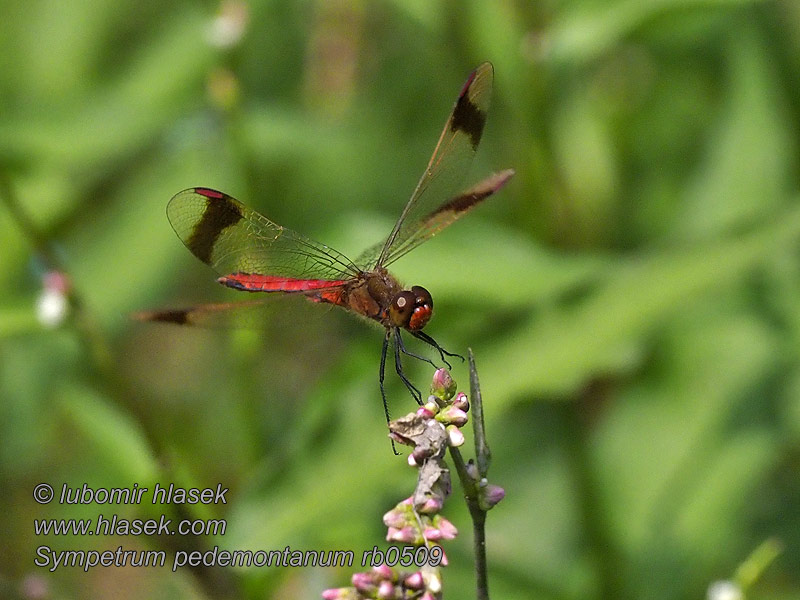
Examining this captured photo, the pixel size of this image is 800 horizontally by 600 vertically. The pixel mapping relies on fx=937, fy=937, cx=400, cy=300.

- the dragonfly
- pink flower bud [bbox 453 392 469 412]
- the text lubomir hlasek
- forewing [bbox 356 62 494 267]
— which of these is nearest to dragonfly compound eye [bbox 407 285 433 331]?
the dragonfly

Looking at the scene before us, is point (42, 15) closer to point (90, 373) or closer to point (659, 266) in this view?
point (90, 373)

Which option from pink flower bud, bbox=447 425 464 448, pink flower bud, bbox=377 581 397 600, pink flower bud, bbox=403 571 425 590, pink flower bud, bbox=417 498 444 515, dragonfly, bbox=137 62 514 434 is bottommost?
pink flower bud, bbox=377 581 397 600

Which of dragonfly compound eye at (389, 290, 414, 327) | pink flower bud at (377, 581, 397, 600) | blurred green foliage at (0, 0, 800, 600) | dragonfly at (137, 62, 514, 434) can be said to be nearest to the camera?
pink flower bud at (377, 581, 397, 600)

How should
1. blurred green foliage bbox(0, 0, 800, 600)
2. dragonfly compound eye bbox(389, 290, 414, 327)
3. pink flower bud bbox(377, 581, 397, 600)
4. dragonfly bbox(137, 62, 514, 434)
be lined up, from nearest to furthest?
pink flower bud bbox(377, 581, 397, 600)
dragonfly compound eye bbox(389, 290, 414, 327)
dragonfly bbox(137, 62, 514, 434)
blurred green foliage bbox(0, 0, 800, 600)

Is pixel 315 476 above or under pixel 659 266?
under

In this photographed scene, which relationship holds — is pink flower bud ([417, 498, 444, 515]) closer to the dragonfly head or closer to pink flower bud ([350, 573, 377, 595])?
pink flower bud ([350, 573, 377, 595])

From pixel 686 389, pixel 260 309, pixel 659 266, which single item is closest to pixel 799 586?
pixel 686 389
